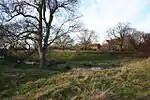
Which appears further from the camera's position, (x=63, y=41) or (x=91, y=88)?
(x=63, y=41)

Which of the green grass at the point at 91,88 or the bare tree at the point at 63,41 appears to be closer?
the green grass at the point at 91,88

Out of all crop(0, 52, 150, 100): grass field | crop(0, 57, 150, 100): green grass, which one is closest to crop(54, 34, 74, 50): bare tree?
crop(0, 52, 150, 100): grass field

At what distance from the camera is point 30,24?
31875mm

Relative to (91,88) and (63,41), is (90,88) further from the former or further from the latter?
(63,41)

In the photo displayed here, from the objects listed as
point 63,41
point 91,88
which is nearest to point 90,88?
point 91,88

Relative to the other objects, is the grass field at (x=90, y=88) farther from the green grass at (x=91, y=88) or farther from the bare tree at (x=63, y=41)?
the bare tree at (x=63, y=41)

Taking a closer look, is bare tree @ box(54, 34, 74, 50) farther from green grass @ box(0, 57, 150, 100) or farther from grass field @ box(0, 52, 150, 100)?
green grass @ box(0, 57, 150, 100)

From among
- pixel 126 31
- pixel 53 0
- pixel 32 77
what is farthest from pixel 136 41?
pixel 32 77

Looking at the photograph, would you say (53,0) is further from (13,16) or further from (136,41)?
(136,41)

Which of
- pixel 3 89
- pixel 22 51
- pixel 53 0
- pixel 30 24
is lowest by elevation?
pixel 3 89

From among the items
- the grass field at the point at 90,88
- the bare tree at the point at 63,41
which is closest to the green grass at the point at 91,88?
the grass field at the point at 90,88

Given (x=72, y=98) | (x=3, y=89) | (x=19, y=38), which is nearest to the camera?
(x=72, y=98)

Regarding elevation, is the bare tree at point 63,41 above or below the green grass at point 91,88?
above

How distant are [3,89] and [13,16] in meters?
17.6
